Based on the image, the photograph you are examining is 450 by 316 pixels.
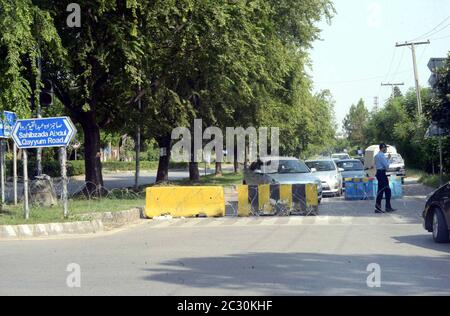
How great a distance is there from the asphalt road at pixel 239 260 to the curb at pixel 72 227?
0.73 m

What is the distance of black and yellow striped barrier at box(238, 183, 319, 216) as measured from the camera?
17578mm

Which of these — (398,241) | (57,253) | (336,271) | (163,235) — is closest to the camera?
(336,271)

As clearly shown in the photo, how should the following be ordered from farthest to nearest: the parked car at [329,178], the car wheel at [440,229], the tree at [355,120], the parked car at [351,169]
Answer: the tree at [355,120], the parked car at [351,169], the parked car at [329,178], the car wheel at [440,229]

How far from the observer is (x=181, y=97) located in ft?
86.3

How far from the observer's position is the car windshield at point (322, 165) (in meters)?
25.2

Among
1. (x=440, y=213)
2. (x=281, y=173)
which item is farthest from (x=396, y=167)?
(x=440, y=213)

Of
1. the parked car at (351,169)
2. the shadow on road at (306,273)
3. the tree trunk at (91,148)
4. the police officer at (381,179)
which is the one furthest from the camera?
the parked car at (351,169)

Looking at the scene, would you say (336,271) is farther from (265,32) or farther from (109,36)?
(265,32)

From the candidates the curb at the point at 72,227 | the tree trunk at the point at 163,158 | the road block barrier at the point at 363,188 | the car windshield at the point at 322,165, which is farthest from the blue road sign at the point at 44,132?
the tree trunk at the point at 163,158

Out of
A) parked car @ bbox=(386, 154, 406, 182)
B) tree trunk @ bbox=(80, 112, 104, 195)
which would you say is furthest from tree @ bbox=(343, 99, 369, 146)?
tree trunk @ bbox=(80, 112, 104, 195)

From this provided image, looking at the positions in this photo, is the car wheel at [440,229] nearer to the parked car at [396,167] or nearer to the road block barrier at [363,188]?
the road block barrier at [363,188]
